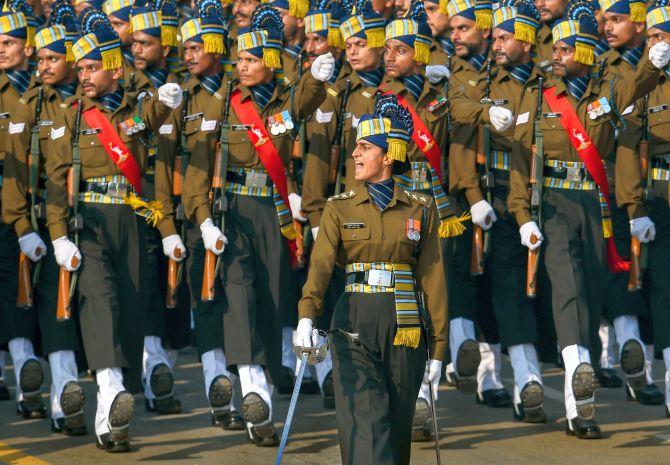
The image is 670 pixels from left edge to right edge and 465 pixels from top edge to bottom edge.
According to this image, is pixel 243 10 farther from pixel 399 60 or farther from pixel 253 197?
pixel 253 197

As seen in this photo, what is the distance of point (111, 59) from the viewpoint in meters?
11.3

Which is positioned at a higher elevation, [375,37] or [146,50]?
[146,50]

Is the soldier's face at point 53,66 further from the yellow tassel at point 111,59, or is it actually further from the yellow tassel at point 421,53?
the yellow tassel at point 421,53

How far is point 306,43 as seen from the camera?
13727 millimetres

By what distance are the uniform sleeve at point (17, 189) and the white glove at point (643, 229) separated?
4241 mm

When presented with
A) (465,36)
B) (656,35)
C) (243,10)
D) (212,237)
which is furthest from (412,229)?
(243,10)

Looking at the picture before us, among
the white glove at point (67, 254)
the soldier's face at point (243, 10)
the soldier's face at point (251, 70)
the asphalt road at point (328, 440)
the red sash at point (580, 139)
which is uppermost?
the soldier's face at point (243, 10)

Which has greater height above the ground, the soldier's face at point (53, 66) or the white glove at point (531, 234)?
the soldier's face at point (53, 66)

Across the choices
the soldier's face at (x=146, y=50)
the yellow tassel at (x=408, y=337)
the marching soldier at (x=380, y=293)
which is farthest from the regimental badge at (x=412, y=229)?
the soldier's face at (x=146, y=50)

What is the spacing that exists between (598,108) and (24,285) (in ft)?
13.4

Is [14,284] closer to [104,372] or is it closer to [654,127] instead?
[104,372]

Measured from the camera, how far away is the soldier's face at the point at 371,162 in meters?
8.92

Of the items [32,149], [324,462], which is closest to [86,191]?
[32,149]

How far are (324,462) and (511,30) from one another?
12.0 ft
